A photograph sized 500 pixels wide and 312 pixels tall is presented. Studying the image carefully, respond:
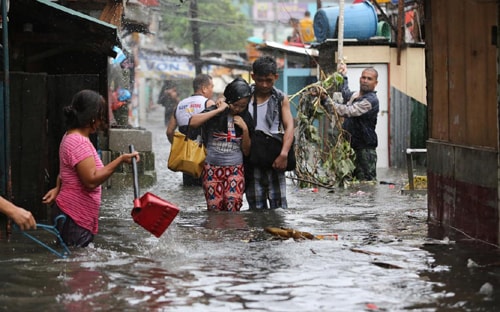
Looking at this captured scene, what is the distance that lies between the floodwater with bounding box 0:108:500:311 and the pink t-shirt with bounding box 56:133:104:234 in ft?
1.16

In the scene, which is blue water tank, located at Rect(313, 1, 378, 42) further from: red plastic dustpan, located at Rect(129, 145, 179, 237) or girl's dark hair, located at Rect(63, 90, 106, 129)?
red plastic dustpan, located at Rect(129, 145, 179, 237)

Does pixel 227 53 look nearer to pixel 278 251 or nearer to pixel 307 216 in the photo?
pixel 307 216

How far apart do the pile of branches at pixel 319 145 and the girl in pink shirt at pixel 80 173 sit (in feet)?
23.7

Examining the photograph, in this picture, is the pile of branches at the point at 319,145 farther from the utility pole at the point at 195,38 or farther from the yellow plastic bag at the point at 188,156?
the utility pole at the point at 195,38

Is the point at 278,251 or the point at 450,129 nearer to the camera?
the point at 278,251

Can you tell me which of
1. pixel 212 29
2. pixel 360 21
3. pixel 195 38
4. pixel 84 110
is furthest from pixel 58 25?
pixel 212 29

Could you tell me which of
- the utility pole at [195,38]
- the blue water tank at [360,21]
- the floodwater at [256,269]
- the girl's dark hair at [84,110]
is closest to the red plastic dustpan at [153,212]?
the floodwater at [256,269]

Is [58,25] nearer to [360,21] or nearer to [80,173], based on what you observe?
[80,173]

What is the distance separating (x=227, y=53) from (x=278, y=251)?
3789 cm

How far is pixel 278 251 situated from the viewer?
8828mm

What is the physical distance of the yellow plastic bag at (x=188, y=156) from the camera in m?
12.2

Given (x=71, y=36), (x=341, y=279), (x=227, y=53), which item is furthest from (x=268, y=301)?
(x=227, y=53)

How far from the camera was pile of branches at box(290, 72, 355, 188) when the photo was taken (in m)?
15.9

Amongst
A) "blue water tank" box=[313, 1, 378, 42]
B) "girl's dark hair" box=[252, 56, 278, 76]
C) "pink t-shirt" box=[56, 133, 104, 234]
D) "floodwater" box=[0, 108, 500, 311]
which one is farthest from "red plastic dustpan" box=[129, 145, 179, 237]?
"blue water tank" box=[313, 1, 378, 42]
